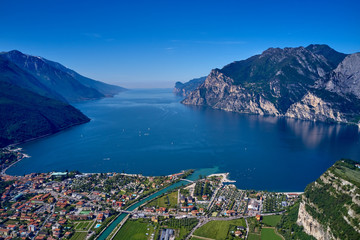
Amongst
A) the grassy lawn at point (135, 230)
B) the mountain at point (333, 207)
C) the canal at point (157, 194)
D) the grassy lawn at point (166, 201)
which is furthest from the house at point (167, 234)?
the mountain at point (333, 207)

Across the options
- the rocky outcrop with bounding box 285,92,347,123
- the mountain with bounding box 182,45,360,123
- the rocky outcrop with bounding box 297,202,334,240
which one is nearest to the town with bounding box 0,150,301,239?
the rocky outcrop with bounding box 297,202,334,240

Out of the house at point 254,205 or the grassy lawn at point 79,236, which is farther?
the house at point 254,205

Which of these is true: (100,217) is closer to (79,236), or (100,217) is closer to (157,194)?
(79,236)

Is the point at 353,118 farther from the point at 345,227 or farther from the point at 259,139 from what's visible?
the point at 345,227

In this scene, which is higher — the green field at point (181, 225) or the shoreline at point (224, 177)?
the shoreline at point (224, 177)

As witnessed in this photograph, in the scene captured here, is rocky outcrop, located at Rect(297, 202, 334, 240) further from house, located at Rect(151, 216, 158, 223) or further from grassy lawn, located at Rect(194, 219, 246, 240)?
house, located at Rect(151, 216, 158, 223)

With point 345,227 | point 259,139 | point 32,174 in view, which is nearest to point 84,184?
point 32,174

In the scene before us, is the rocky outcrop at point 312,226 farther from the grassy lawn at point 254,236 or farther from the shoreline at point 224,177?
the shoreline at point 224,177
